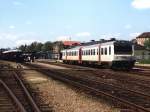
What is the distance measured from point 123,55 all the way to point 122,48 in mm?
636

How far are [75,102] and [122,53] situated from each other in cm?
2313

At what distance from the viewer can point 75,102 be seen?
1409 centimetres

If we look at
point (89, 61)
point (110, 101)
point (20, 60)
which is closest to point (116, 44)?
point (89, 61)

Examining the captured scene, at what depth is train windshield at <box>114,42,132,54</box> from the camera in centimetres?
3644

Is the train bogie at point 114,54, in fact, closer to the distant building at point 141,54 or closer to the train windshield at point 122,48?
the train windshield at point 122,48

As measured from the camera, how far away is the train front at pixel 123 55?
36.4 meters

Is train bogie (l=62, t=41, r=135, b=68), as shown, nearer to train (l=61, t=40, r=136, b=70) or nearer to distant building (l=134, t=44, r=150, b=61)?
train (l=61, t=40, r=136, b=70)

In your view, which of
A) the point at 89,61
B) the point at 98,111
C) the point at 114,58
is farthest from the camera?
the point at 89,61

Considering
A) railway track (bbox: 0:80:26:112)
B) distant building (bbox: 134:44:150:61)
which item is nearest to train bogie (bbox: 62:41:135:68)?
railway track (bbox: 0:80:26:112)

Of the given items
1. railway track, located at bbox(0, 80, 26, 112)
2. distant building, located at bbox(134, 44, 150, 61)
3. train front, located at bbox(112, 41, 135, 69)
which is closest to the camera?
railway track, located at bbox(0, 80, 26, 112)

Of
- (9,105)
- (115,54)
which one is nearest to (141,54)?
(115,54)

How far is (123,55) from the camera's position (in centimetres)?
3672

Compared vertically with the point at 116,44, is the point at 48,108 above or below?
below

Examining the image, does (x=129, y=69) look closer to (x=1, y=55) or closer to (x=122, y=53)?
(x=122, y=53)
